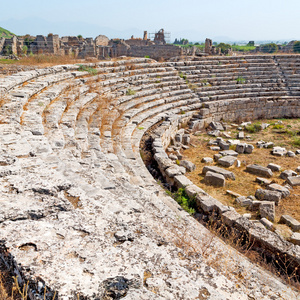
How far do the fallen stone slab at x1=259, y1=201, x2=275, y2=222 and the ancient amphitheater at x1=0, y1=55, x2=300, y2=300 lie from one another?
39.1 inches

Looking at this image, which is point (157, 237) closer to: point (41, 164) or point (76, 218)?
point (76, 218)

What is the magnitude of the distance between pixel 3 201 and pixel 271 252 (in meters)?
4.28

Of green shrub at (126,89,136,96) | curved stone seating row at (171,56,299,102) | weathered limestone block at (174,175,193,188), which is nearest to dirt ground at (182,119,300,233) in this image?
weathered limestone block at (174,175,193,188)

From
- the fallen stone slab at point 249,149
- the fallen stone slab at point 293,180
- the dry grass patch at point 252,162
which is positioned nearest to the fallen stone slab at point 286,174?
the dry grass patch at point 252,162

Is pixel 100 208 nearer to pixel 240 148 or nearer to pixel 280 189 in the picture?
pixel 280 189

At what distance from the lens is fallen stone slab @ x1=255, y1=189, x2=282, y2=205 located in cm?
701

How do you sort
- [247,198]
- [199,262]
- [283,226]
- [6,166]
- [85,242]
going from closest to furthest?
[85,242] → [199,262] → [6,166] → [283,226] → [247,198]

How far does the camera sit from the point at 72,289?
6.15ft

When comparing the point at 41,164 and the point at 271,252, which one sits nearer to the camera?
the point at 41,164

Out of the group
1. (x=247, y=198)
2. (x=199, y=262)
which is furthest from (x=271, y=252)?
(x=199, y=262)

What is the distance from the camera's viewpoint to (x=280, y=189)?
7449 millimetres

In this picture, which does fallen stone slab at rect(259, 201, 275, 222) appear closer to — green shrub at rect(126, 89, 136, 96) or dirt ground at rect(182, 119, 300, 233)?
dirt ground at rect(182, 119, 300, 233)

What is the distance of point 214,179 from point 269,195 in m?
1.47

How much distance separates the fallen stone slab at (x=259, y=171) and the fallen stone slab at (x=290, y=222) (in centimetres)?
273
